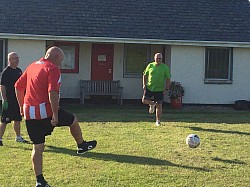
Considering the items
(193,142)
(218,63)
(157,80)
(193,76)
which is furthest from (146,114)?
(193,142)

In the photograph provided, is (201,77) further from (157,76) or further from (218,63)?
(157,76)

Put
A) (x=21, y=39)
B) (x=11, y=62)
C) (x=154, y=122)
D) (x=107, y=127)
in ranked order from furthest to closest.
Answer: (x=21, y=39) → (x=154, y=122) → (x=107, y=127) → (x=11, y=62)

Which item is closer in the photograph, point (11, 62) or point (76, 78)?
point (11, 62)

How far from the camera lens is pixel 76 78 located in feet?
59.7

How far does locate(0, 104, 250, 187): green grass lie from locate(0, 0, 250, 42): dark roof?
5413mm

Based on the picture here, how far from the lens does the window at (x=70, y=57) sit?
18188mm

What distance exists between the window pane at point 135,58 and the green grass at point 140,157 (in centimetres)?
620

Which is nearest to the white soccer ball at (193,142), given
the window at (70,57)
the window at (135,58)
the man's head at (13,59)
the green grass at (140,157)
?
the green grass at (140,157)

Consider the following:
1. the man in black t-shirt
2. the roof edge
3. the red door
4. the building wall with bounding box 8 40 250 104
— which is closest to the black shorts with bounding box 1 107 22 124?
the man in black t-shirt

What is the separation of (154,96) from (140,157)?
12.9ft

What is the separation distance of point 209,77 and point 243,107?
1.79 metres

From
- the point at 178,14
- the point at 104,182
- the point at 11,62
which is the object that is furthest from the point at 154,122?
the point at 178,14

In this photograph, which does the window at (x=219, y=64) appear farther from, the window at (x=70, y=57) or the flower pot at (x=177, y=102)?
the window at (x=70, y=57)

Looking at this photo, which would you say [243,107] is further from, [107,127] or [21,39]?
[21,39]
